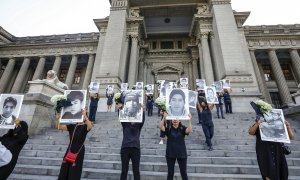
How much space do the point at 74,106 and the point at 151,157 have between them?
2.72m

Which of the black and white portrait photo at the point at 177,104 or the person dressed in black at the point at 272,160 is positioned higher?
the black and white portrait photo at the point at 177,104

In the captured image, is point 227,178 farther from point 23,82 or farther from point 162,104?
point 23,82

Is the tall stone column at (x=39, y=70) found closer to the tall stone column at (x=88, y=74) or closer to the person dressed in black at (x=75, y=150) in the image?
the tall stone column at (x=88, y=74)

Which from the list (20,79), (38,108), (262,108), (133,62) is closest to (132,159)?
(262,108)

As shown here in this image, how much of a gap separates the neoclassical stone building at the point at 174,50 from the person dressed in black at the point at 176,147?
1095 cm

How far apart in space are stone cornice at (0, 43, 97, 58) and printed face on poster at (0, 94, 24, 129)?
2194cm

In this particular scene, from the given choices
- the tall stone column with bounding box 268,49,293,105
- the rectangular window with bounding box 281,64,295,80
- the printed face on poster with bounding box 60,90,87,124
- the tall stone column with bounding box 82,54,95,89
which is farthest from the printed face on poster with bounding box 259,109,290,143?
the rectangular window with bounding box 281,64,295,80

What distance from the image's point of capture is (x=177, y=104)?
378 centimetres

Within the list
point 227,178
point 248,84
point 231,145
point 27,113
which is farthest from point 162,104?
point 248,84

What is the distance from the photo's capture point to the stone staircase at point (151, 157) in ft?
13.9

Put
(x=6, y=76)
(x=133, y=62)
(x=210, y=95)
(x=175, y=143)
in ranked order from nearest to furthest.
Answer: (x=175, y=143) → (x=210, y=95) → (x=133, y=62) → (x=6, y=76)

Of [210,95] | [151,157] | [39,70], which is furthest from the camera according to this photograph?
[39,70]

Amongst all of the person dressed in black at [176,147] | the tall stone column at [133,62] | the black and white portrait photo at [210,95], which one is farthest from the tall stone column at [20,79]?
the person dressed in black at [176,147]

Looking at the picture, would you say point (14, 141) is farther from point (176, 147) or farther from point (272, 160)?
point (272, 160)
